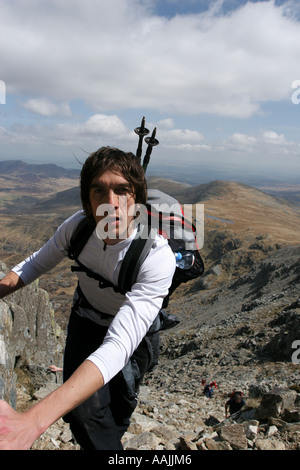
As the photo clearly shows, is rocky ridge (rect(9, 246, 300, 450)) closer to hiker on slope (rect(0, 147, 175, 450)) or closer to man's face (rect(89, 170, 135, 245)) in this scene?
hiker on slope (rect(0, 147, 175, 450))

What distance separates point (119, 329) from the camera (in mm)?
3000

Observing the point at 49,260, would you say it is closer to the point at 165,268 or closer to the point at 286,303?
the point at 165,268

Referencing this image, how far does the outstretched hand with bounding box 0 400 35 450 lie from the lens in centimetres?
217

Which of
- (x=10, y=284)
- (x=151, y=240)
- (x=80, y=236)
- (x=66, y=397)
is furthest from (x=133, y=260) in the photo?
(x=10, y=284)

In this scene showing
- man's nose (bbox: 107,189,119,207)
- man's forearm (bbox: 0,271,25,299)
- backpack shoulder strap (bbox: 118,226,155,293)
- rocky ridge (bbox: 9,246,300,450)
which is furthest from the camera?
rocky ridge (bbox: 9,246,300,450)

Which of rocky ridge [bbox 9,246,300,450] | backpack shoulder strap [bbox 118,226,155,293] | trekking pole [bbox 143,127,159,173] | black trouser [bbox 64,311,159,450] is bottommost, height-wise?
rocky ridge [bbox 9,246,300,450]

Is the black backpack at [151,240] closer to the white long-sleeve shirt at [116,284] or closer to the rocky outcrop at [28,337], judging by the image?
the white long-sleeve shirt at [116,284]

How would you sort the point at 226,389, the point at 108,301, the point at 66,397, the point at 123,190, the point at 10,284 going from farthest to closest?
the point at 226,389, the point at 10,284, the point at 108,301, the point at 123,190, the point at 66,397

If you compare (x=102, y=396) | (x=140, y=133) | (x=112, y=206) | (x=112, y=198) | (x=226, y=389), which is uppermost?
(x=140, y=133)

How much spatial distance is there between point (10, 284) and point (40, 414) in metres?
2.40

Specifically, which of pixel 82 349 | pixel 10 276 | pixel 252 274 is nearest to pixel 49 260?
pixel 10 276

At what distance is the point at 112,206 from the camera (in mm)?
3857

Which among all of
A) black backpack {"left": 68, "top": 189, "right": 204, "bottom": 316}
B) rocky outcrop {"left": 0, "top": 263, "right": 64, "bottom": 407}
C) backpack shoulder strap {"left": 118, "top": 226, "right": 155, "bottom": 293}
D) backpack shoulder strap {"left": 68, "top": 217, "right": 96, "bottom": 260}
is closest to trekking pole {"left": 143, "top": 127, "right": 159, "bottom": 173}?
black backpack {"left": 68, "top": 189, "right": 204, "bottom": 316}

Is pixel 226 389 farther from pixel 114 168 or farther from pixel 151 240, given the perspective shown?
pixel 114 168
